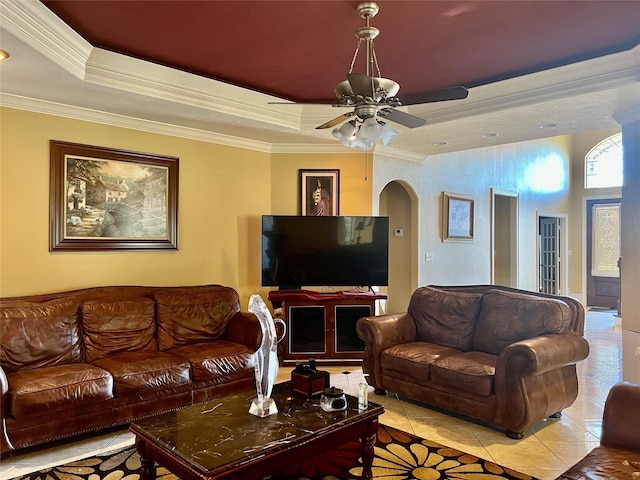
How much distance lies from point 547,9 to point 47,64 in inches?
125

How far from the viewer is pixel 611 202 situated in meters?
9.48

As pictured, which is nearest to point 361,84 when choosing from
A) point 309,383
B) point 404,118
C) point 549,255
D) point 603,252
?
point 404,118

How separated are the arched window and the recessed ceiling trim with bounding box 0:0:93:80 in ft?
32.0

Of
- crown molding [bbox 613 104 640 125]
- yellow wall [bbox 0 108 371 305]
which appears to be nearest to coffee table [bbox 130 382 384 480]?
yellow wall [bbox 0 108 371 305]

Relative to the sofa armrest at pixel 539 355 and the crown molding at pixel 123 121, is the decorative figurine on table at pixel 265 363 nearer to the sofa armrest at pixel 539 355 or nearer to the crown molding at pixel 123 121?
the sofa armrest at pixel 539 355

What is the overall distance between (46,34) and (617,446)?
3874 millimetres

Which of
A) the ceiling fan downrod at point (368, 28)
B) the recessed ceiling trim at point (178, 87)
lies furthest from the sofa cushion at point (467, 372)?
the recessed ceiling trim at point (178, 87)

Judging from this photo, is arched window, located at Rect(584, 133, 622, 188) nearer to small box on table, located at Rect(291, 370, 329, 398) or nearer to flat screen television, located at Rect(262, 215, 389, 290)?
flat screen television, located at Rect(262, 215, 389, 290)

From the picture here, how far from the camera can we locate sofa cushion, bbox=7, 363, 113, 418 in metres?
2.82

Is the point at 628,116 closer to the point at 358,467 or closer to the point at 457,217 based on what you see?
the point at 457,217

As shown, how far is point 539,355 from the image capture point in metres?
3.05

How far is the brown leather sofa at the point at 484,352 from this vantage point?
3.14m

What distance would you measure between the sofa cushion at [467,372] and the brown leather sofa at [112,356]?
5.35ft

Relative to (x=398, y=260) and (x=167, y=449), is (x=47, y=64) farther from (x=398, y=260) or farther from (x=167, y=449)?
(x=398, y=260)
